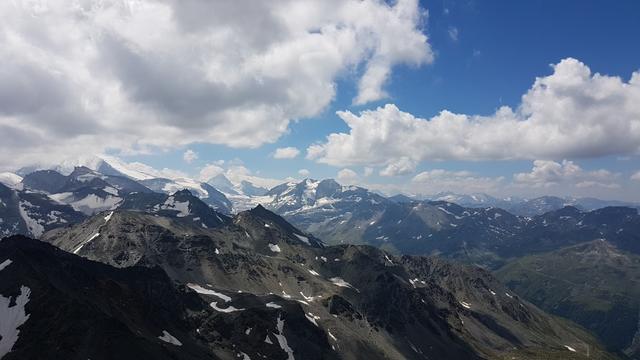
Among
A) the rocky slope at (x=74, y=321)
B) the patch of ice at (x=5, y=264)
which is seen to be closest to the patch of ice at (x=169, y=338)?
the rocky slope at (x=74, y=321)

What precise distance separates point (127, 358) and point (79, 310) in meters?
22.4

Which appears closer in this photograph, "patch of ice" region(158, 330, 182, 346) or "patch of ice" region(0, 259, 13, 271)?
"patch of ice" region(0, 259, 13, 271)

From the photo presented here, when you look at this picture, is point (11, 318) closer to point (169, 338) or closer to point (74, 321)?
point (74, 321)

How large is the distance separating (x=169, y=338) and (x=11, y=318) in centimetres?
5263

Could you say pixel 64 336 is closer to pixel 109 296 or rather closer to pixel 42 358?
pixel 42 358

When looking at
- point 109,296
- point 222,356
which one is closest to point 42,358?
point 109,296

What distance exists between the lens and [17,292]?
162m

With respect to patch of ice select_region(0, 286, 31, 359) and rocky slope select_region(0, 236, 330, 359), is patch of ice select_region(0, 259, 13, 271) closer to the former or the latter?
rocky slope select_region(0, 236, 330, 359)

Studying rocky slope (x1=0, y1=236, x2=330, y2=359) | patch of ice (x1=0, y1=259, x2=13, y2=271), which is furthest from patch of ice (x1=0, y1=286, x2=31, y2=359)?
patch of ice (x1=0, y1=259, x2=13, y2=271)

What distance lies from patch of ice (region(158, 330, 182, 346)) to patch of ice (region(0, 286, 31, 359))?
45481 mm

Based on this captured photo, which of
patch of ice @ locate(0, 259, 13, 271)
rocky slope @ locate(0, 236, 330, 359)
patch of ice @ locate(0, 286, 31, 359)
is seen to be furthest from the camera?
patch of ice @ locate(0, 259, 13, 271)

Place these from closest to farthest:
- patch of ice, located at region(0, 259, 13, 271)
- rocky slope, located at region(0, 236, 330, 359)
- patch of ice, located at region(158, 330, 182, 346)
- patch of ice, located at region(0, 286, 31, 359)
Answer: rocky slope, located at region(0, 236, 330, 359) → patch of ice, located at region(0, 286, 31, 359) → patch of ice, located at region(0, 259, 13, 271) → patch of ice, located at region(158, 330, 182, 346)

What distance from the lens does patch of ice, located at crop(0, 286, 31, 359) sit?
14150 cm

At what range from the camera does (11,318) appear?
151 meters
